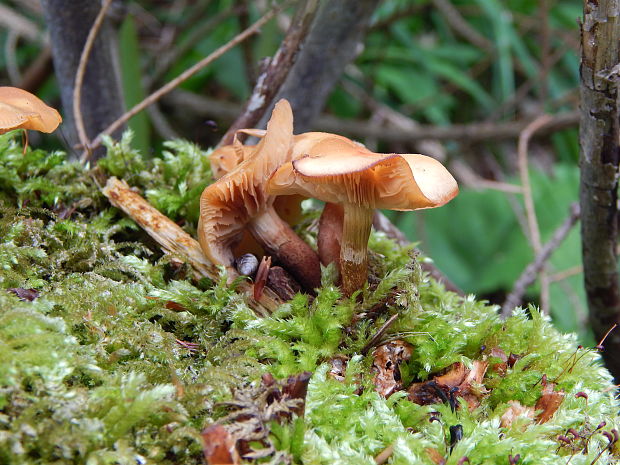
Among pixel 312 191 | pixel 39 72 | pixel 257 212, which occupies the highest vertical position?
pixel 312 191

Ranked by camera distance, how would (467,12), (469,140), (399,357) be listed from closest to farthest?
(399,357)
(469,140)
(467,12)

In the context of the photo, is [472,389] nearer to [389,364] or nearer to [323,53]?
[389,364]

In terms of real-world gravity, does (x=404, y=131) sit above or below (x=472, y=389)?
above

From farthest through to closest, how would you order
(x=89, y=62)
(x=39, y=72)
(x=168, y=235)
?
(x=39, y=72), (x=89, y=62), (x=168, y=235)

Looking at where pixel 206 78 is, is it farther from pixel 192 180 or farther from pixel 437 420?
A: pixel 437 420

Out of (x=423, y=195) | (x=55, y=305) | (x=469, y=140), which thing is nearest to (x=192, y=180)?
(x=55, y=305)

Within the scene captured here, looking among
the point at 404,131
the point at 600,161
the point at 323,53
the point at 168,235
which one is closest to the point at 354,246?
the point at 168,235

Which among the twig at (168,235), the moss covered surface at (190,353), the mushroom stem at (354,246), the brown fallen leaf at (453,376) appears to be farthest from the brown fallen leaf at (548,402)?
the twig at (168,235)
